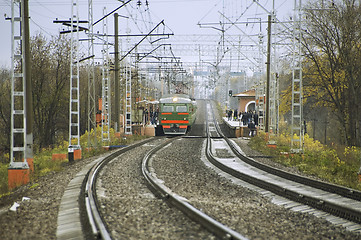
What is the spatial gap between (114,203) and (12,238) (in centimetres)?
228

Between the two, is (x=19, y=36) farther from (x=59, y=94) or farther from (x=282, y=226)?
(x=59, y=94)

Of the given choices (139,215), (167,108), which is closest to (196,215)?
(139,215)

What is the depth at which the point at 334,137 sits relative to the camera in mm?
40000

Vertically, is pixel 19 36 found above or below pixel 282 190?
above

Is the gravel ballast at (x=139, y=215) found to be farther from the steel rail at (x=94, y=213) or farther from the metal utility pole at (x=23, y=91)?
the metal utility pole at (x=23, y=91)

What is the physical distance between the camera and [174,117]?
112ft

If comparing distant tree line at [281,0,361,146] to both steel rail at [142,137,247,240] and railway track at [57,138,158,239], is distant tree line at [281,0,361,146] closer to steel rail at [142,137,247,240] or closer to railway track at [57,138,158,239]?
steel rail at [142,137,247,240]

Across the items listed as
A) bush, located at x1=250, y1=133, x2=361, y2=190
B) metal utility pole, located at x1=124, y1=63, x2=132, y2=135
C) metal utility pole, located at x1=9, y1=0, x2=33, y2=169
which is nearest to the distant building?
metal utility pole, located at x1=124, y1=63, x2=132, y2=135

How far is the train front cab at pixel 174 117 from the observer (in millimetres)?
34000

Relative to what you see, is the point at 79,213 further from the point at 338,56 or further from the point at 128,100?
the point at 338,56

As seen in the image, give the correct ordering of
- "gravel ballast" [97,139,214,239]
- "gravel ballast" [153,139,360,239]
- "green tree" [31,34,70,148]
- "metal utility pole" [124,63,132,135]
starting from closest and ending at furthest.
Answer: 1. "gravel ballast" [97,139,214,239]
2. "gravel ballast" [153,139,360,239]
3. "metal utility pole" [124,63,132,135]
4. "green tree" [31,34,70,148]

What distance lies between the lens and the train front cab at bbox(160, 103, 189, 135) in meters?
34.0

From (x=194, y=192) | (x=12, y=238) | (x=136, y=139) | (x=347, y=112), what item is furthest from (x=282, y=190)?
(x=347, y=112)

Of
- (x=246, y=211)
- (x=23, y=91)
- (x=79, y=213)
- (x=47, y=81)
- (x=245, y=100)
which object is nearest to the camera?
(x=79, y=213)
